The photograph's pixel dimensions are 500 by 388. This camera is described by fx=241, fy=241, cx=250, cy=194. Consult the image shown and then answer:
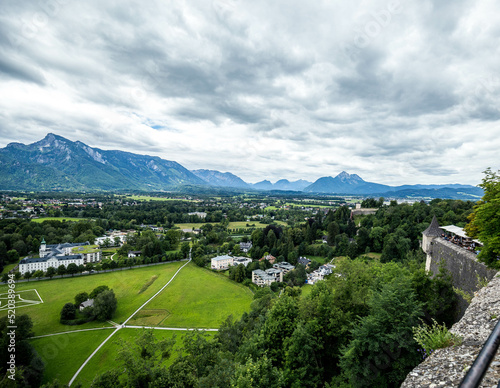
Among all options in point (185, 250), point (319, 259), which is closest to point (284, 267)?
point (319, 259)

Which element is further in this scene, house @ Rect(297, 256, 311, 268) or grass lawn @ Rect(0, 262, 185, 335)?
Result: house @ Rect(297, 256, 311, 268)

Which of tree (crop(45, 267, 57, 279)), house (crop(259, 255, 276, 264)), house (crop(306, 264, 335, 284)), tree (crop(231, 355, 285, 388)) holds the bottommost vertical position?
tree (crop(45, 267, 57, 279))

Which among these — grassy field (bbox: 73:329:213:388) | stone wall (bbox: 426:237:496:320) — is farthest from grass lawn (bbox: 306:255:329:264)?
stone wall (bbox: 426:237:496:320)

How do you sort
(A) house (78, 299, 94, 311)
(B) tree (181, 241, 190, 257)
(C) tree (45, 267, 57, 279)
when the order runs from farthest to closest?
(B) tree (181, 241, 190, 257), (C) tree (45, 267, 57, 279), (A) house (78, 299, 94, 311)

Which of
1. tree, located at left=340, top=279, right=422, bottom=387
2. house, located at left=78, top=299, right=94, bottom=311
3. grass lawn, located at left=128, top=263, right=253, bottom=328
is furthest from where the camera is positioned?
house, located at left=78, top=299, right=94, bottom=311

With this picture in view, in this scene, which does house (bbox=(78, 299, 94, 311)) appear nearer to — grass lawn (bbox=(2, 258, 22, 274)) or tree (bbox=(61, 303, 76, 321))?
tree (bbox=(61, 303, 76, 321))

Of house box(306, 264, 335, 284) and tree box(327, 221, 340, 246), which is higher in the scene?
tree box(327, 221, 340, 246)

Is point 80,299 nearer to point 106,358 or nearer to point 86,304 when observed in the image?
point 86,304

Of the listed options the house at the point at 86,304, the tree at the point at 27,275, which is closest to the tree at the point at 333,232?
the house at the point at 86,304
